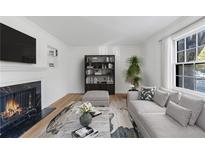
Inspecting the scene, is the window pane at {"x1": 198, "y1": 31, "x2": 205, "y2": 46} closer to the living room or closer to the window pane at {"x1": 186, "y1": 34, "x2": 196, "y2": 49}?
the living room

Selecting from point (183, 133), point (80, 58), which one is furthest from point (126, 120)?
point (80, 58)

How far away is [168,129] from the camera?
192 cm

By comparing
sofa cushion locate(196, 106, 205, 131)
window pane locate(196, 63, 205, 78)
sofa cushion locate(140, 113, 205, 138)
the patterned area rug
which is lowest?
the patterned area rug

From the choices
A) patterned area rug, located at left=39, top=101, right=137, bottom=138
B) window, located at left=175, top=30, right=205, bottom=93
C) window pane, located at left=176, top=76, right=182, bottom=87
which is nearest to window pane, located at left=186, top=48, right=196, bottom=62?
window, located at left=175, top=30, right=205, bottom=93

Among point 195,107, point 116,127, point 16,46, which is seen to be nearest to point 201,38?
point 195,107

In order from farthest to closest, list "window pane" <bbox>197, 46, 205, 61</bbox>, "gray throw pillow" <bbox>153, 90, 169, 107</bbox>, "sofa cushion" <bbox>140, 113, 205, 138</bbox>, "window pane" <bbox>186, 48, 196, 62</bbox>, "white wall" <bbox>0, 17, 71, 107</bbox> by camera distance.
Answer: "window pane" <bbox>186, 48, 196, 62</bbox> → "gray throw pillow" <bbox>153, 90, 169, 107</bbox> → "window pane" <bbox>197, 46, 205, 61</bbox> → "white wall" <bbox>0, 17, 71, 107</bbox> → "sofa cushion" <bbox>140, 113, 205, 138</bbox>

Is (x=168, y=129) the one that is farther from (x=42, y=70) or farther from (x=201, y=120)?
(x=42, y=70)

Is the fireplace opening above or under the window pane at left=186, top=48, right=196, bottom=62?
under

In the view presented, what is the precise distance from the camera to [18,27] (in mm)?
3162

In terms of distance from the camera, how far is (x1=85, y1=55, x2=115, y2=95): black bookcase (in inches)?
262

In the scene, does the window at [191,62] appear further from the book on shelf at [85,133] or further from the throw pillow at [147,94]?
the book on shelf at [85,133]

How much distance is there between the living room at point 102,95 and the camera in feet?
7.54

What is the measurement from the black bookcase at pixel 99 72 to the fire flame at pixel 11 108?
147 inches

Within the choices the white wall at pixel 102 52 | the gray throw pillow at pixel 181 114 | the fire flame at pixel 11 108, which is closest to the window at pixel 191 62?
the gray throw pillow at pixel 181 114
